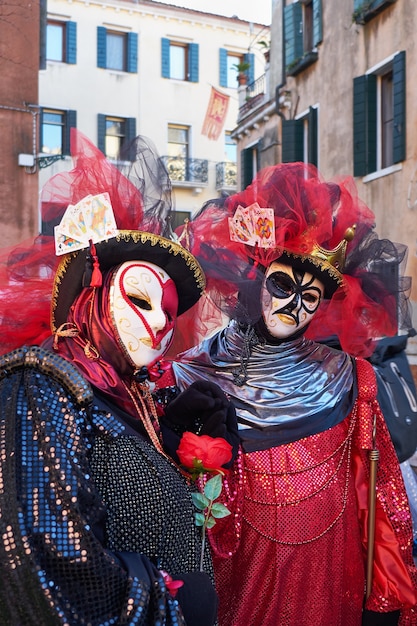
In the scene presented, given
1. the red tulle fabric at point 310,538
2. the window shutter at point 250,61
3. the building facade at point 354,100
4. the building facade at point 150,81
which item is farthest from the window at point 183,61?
the red tulle fabric at point 310,538

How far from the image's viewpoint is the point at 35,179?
454 inches

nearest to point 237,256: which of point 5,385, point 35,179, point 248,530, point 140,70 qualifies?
point 248,530

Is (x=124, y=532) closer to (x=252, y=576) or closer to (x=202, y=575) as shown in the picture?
→ (x=202, y=575)

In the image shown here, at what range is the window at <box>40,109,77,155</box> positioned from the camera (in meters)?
21.6

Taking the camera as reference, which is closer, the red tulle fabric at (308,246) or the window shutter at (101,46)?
the red tulle fabric at (308,246)

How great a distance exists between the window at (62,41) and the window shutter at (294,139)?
11300mm

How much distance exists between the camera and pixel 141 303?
214cm

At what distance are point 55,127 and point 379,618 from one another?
20.7m

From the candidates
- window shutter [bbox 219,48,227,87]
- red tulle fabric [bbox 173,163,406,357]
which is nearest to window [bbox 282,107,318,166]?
red tulle fabric [bbox 173,163,406,357]

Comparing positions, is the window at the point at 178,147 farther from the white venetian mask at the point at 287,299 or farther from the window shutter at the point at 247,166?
the white venetian mask at the point at 287,299

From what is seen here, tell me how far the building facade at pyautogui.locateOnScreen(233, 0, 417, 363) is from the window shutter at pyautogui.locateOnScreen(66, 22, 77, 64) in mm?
9667

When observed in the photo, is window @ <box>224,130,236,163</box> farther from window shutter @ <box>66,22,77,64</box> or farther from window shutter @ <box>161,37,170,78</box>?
window shutter @ <box>66,22,77,64</box>

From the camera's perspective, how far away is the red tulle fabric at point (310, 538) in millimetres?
2797

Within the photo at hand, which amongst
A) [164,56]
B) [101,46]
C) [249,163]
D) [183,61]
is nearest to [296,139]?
[249,163]
